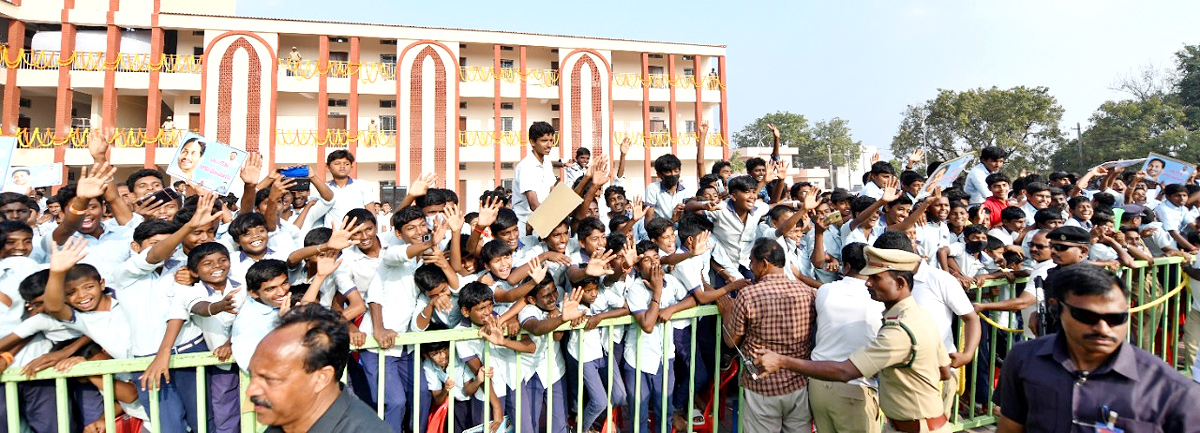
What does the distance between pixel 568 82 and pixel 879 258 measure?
75.8 ft

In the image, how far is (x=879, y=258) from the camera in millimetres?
2875

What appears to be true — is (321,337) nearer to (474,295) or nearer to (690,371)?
(474,295)

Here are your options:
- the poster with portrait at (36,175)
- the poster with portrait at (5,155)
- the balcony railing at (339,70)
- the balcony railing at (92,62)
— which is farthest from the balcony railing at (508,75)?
the poster with portrait at (5,155)

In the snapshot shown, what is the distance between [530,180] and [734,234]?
1.86 m

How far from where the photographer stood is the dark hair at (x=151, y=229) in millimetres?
3752

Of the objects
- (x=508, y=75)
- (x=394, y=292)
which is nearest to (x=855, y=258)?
(x=394, y=292)

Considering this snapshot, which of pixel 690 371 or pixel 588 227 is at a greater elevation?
pixel 588 227

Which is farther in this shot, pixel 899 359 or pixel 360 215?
pixel 360 215

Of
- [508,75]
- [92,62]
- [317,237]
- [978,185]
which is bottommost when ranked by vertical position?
[317,237]

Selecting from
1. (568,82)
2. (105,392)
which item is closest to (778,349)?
(105,392)

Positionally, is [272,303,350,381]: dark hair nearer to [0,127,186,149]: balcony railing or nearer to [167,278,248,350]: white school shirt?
[167,278,248,350]: white school shirt

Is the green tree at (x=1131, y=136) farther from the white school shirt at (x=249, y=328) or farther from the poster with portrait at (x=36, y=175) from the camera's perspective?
the poster with portrait at (x=36, y=175)

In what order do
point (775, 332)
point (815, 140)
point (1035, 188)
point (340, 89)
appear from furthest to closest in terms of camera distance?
1. point (815, 140)
2. point (340, 89)
3. point (1035, 188)
4. point (775, 332)

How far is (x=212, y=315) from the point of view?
127 inches
